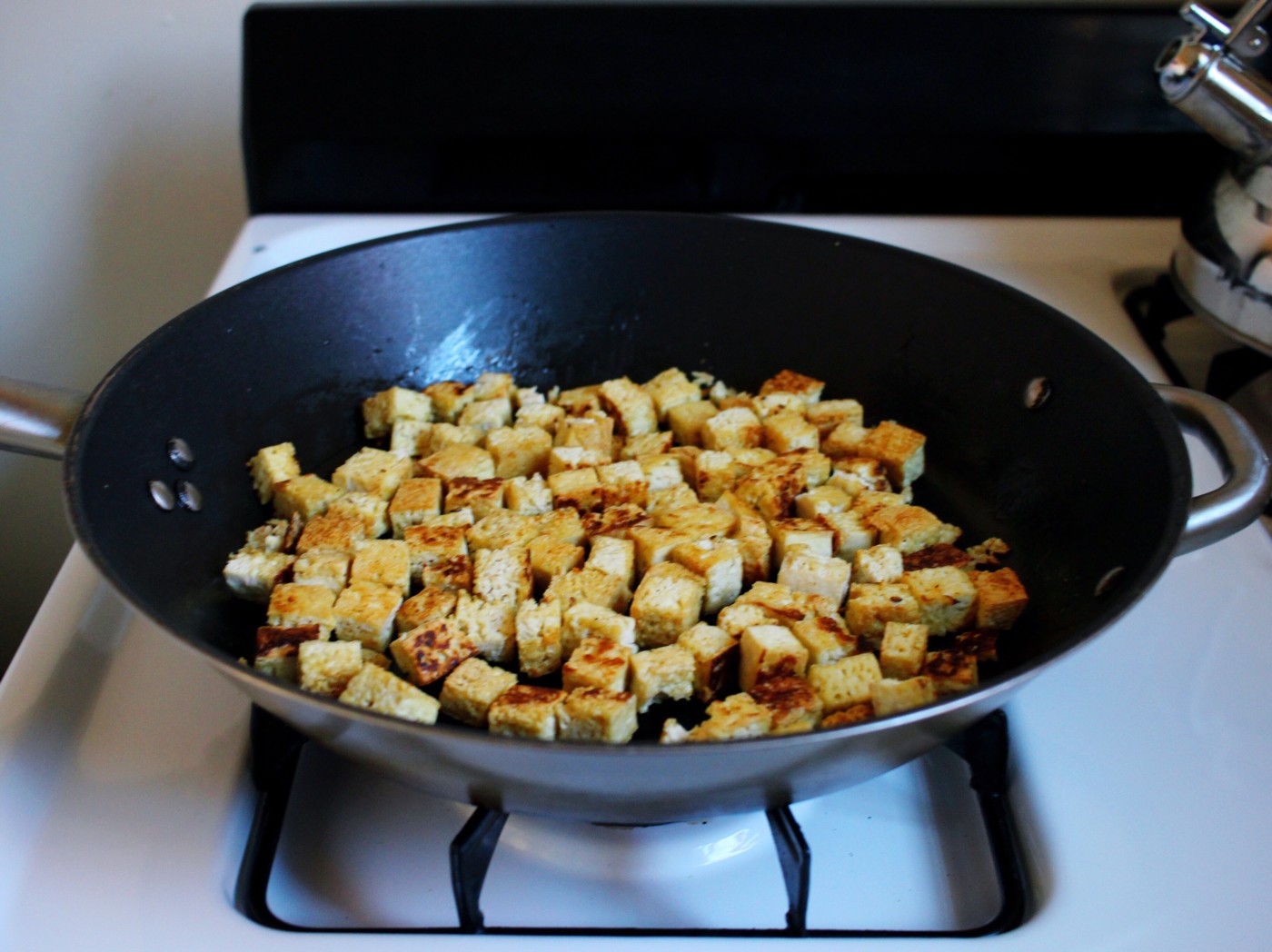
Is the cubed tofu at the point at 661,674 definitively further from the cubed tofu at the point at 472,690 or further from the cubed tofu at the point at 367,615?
the cubed tofu at the point at 367,615

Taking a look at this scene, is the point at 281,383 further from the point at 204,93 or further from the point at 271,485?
the point at 204,93

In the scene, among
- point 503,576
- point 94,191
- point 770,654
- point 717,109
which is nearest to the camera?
point 770,654

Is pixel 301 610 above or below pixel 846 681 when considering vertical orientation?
below

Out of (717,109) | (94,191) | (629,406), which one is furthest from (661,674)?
(94,191)

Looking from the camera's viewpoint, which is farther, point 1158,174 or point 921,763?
point 1158,174

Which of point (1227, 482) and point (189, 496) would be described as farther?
point (189, 496)

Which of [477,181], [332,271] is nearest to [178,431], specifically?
[332,271]

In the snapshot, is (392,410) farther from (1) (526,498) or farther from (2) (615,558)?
(2) (615,558)
